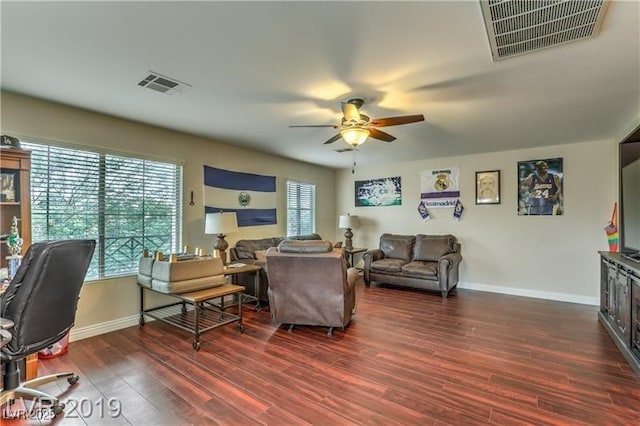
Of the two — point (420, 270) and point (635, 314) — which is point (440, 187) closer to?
point (420, 270)

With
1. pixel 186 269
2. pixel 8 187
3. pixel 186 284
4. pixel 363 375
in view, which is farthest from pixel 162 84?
pixel 363 375

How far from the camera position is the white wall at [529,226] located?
4.64m

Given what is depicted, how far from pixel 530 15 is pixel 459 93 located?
3.61ft

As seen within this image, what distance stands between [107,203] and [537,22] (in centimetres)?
413

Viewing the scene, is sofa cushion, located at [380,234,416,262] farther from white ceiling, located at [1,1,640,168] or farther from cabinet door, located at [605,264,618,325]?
cabinet door, located at [605,264,618,325]

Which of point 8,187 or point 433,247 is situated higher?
point 8,187

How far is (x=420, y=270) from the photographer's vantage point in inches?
202

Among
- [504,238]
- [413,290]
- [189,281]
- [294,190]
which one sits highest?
[294,190]

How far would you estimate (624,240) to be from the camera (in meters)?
3.59

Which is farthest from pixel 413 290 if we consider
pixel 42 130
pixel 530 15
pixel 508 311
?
pixel 42 130

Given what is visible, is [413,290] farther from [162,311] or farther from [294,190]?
[162,311]

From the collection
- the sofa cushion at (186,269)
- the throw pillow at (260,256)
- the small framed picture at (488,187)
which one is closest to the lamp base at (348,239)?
the throw pillow at (260,256)

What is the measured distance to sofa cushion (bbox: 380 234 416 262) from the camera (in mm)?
5891

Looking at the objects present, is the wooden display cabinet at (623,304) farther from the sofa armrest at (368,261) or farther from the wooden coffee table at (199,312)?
the wooden coffee table at (199,312)
